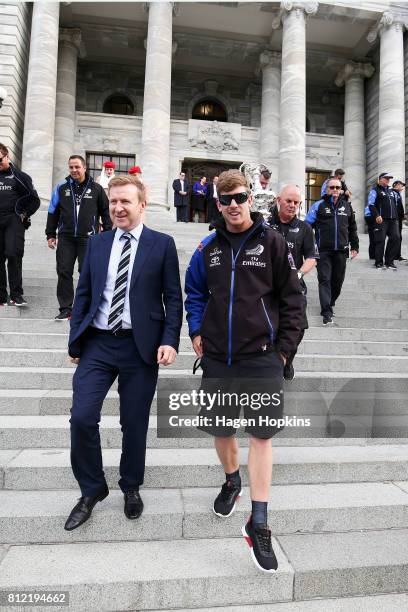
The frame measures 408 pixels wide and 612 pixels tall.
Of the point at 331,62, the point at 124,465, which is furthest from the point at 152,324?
the point at 331,62

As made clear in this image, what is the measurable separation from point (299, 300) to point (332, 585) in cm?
158

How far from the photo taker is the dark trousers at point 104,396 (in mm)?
2691

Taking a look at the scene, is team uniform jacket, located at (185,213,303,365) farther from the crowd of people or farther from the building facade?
the building facade

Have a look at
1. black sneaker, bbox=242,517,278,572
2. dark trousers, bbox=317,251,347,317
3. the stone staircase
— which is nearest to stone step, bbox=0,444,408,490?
the stone staircase

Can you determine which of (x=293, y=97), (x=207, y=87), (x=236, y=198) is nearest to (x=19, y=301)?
(x=236, y=198)

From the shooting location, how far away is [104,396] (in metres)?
2.79

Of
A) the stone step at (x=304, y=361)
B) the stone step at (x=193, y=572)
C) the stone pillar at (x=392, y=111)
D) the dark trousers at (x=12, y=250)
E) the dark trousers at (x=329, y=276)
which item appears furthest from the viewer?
the stone pillar at (x=392, y=111)

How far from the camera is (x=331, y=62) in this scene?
2272 centimetres

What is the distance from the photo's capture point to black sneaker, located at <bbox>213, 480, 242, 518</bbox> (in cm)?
292

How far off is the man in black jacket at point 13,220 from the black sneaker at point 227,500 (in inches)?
182

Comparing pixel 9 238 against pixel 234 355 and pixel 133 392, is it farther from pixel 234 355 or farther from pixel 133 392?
pixel 234 355

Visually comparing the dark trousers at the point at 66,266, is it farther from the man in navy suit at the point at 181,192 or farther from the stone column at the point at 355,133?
the stone column at the point at 355,133

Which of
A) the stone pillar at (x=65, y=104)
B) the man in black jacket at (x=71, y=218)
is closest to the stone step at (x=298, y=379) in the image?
the man in black jacket at (x=71, y=218)
